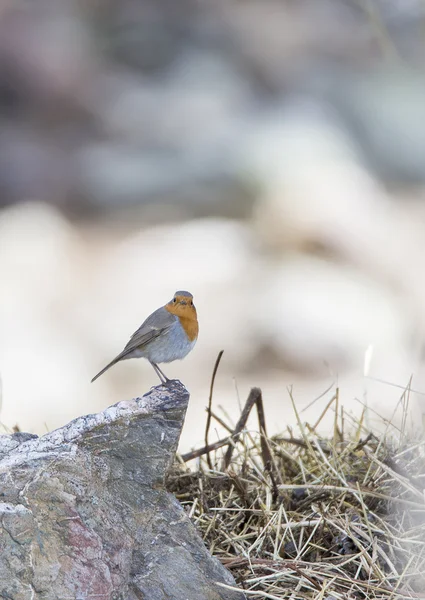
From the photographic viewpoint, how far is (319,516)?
8.90 feet

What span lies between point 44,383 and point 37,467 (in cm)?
612

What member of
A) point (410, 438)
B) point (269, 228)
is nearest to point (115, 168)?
point (269, 228)

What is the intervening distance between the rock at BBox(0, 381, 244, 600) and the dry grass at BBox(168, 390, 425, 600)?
0.83 ft

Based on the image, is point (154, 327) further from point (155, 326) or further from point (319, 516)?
point (319, 516)

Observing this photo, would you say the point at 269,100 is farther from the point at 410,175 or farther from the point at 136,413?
the point at 136,413

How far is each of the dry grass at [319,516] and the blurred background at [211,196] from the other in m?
4.04

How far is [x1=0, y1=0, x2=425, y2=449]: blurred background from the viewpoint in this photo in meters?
8.54

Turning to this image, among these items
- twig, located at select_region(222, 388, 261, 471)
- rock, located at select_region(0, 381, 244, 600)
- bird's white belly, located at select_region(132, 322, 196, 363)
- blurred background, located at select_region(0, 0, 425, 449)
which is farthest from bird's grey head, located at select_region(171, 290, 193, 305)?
blurred background, located at select_region(0, 0, 425, 449)

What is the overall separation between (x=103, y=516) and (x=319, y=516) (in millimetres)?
787

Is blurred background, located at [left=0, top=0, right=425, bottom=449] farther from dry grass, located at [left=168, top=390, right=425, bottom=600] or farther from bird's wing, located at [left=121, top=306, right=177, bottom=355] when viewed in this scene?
dry grass, located at [left=168, top=390, right=425, bottom=600]

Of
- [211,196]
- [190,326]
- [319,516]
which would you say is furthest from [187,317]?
[211,196]

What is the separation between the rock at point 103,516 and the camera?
210cm

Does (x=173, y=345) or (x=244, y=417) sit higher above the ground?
(x=173, y=345)

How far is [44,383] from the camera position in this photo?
324 inches
